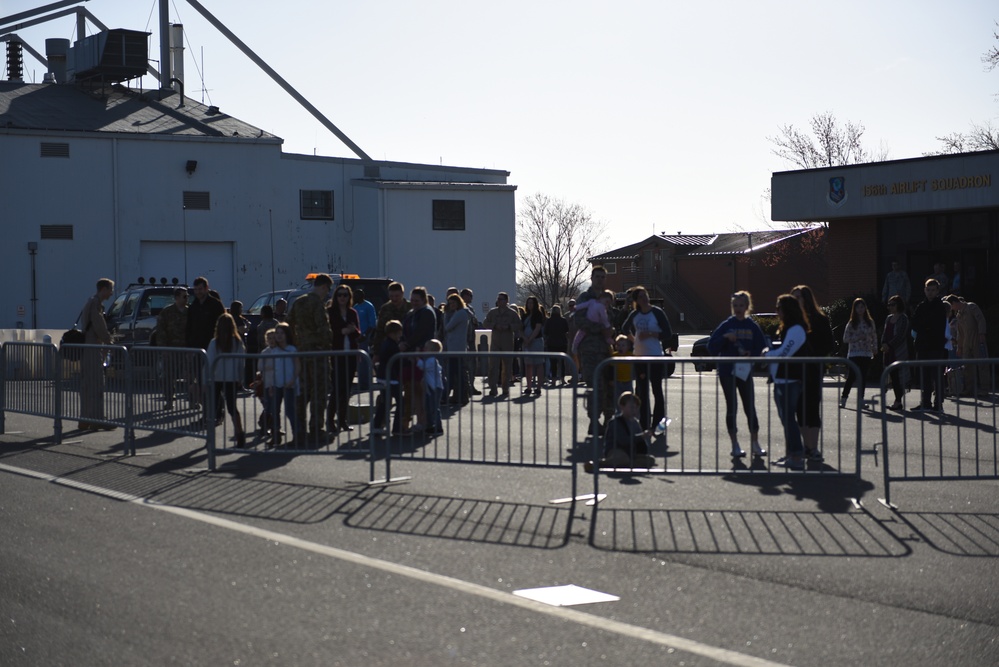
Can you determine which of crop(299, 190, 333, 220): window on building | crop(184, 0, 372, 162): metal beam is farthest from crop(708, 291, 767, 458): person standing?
crop(184, 0, 372, 162): metal beam

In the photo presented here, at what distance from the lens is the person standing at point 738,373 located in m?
10.8

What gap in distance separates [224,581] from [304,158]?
144 ft

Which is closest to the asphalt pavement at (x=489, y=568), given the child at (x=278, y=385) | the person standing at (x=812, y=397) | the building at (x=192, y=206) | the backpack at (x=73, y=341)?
the person standing at (x=812, y=397)

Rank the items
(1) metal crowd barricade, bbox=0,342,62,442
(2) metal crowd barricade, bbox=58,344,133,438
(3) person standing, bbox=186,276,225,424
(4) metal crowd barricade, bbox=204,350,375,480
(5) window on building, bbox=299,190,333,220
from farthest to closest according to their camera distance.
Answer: (5) window on building, bbox=299,190,333,220, (3) person standing, bbox=186,276,225,424, (1) metal crowd barricade, bbox=0,342,62,442, (2) metal crowd barricade, bbox=58,344,133,438, (4) metal crowd barricade, bbox=204,350,375,480

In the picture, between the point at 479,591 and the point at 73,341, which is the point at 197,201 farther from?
the point at 479,591

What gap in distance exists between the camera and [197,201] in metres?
47.0

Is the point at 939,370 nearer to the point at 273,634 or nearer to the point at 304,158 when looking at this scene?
the point at 273,634

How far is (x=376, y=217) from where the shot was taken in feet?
160

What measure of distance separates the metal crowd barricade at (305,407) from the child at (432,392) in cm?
61

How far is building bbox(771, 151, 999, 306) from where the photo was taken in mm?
29500

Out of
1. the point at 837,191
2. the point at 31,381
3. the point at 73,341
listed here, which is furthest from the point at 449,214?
the point at 31,381

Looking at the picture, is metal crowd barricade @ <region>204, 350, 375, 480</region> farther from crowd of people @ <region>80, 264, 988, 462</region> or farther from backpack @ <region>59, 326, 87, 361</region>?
backpack @ <region>59, 326, 87, 361</region>

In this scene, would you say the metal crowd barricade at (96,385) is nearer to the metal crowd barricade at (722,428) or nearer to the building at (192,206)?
the metal crowd barricade at (722,428)

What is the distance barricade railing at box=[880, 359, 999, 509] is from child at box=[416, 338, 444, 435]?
4.16m
